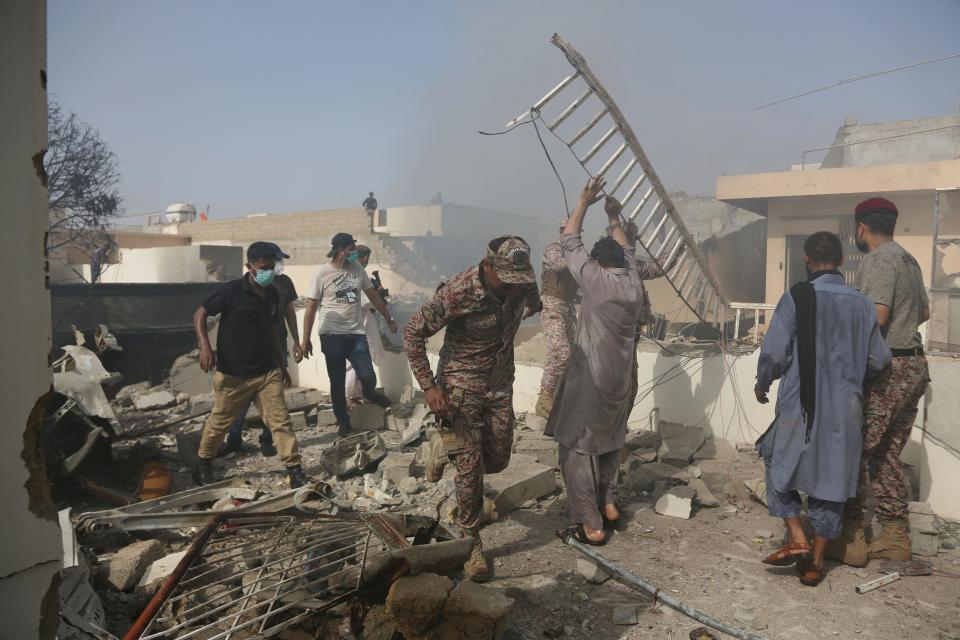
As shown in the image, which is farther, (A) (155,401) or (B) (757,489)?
(A) (155,401)

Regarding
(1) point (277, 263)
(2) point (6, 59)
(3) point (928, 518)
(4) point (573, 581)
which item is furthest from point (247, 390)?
(3) point (928, 518)

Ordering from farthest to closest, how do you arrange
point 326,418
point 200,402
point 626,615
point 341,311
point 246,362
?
point 200,402 → point 326,418 → point 341,311 → point 246,362 → point 626,615

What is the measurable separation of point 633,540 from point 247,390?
3.05m

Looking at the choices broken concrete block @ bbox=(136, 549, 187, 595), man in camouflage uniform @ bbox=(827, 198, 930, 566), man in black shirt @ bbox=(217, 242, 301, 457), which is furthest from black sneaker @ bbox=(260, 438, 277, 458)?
man in camouflage uniform @ bbox=(827, 198, 930, 566)

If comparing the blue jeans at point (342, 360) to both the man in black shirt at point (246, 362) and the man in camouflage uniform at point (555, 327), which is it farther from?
the man in camouflage uniform at point (555, 327)

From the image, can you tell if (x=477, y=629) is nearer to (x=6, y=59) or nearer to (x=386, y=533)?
(x=386, y=533)

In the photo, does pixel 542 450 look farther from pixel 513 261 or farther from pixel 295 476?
pixel 513 261

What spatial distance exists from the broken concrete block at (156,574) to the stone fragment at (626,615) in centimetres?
217

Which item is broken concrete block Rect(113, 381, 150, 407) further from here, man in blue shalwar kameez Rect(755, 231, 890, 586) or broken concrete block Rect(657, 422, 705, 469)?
man in blue shalwar kameez Rect(755, 231, 890, 586)

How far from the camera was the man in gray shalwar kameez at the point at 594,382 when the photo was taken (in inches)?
150

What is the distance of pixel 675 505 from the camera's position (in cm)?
420

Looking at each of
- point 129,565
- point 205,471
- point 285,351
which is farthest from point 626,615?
point 285,351

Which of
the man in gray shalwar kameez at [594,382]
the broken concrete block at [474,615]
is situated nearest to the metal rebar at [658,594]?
the man in gray shalwar kameez at [594,382]

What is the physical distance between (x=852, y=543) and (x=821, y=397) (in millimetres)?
931
